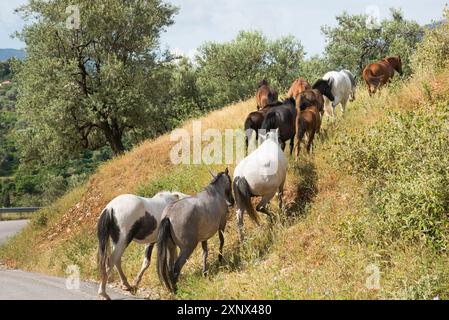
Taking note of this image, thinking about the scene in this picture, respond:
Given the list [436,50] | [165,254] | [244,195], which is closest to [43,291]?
[165,254]

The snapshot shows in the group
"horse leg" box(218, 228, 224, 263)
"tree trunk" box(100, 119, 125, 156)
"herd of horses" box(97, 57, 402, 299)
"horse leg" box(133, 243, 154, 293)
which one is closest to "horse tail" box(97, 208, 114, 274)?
"herd of horses" box(97, 57, 402, 299)

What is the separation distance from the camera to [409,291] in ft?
23.3

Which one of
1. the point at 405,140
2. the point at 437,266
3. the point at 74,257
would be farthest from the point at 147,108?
the point at 437,266

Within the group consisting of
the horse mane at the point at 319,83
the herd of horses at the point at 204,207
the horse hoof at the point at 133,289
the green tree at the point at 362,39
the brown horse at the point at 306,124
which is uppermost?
the green tree at the point at 362,39

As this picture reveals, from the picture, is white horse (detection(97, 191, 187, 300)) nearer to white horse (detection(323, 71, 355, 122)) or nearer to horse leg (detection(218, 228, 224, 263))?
horse leg (detection(218, 228, 224, 263))

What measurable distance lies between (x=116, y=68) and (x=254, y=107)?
1051 centimetres

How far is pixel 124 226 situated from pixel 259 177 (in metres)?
3.06

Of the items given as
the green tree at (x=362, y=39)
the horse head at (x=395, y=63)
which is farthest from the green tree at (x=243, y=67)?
the horse head at (x=395, y=63)

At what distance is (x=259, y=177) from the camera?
36.3 feet

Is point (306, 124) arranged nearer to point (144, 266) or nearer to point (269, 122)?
point (269, 122)

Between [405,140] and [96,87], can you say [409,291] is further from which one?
[96,87]

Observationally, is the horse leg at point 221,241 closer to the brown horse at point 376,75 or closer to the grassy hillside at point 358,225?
the grassy hillside at point 358,225

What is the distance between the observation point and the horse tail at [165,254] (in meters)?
9.61

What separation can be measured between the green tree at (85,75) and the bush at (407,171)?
19.5m
